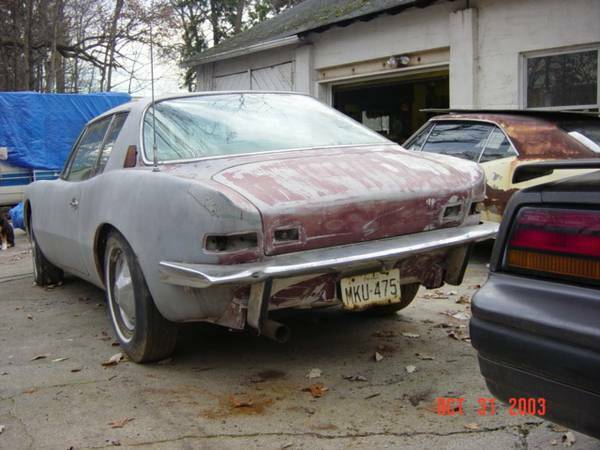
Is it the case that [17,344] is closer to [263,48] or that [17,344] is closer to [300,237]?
[300,237]

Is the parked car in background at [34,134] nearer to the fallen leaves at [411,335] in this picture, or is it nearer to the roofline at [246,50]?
the roofline at [246,50]

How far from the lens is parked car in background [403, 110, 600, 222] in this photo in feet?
19.5

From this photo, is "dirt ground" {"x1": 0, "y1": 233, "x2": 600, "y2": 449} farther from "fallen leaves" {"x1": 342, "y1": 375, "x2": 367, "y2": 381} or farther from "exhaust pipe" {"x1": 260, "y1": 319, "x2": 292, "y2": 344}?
"exhaust pipe" {"x1": 260, "y1": 319, "x2": 292, "y2": 344}

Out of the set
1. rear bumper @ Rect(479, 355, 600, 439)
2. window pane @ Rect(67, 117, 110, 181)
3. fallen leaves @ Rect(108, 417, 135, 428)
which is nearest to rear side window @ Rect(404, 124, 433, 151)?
window pane @ Rect(67, 117, 110, 181)

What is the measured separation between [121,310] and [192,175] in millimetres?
1164

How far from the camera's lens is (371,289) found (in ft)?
11.1

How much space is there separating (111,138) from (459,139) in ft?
12.2

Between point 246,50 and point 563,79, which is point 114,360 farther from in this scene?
point 246,50

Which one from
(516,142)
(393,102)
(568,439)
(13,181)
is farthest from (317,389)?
(393,102)

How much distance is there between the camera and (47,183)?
18.3 ft

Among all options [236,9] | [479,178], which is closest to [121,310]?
[479,178]

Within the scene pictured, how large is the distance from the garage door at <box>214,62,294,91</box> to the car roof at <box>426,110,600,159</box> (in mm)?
9069

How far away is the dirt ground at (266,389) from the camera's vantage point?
2.87 m

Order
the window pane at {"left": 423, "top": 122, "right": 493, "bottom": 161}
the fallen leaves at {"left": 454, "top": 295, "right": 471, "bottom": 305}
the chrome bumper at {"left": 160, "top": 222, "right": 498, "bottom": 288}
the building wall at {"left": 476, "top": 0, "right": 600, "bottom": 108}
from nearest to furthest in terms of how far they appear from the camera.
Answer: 1. the chrome bumper at {"left": 160, "top": 222, "right": 498, "bottom": 288}
2. the fallen leaves at {"left": 454, "top": 295, "right": 471, "bottom": 305}
3. the window pane at {"left": 423, "top": 122, "right": 493, "bottom": 161}
4. the building wall at {"left": 476, "top": 0, "right": 600, "bottom": 108}
